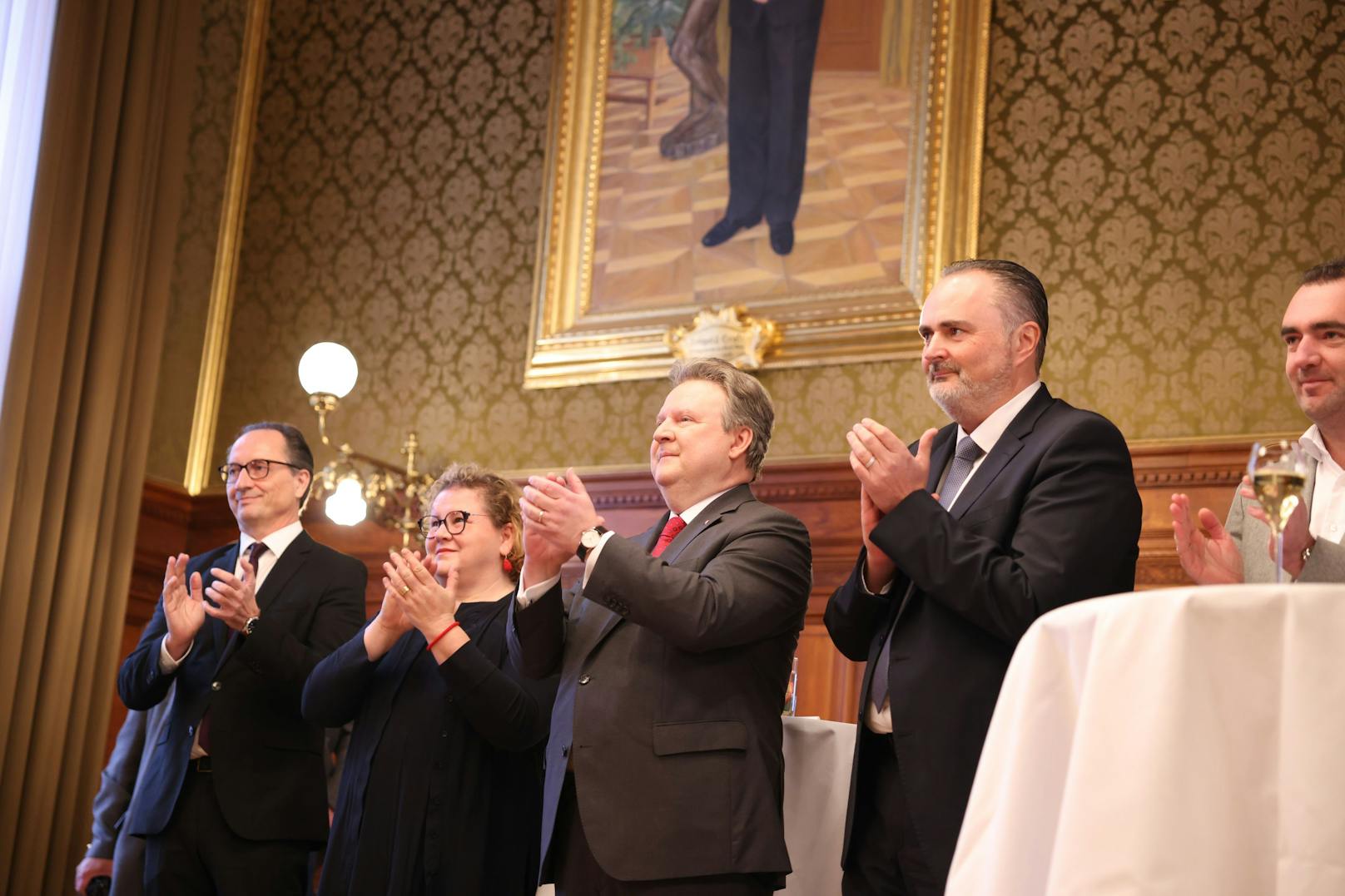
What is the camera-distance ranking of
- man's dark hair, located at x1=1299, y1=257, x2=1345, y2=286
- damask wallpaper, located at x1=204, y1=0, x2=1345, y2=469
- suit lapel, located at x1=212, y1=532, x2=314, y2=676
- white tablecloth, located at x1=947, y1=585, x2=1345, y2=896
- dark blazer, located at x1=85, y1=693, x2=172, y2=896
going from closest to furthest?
white tablecloth, located at x1=947, y1=585, x2=1345, y2=896 → man's dark hair, located at x1=1299, y1=257, x2=1345, y2=286 → suit lapel, located at x1=212, y1=532, x2=314, y2=676 → dark blazer, located at x1=85, y1=693, x2=172, y2=896 → damask wallpaper, located at x1=204, y1=0, x2=1345, y2=469

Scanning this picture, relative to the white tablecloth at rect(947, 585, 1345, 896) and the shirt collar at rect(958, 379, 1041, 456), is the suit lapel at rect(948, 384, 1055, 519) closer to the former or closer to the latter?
the shirt collar at rect(958, 379, 1041, 456)

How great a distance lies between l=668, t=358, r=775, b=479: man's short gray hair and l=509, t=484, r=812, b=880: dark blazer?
207 millimetres

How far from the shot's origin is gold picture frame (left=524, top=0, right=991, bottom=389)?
5.70 meters

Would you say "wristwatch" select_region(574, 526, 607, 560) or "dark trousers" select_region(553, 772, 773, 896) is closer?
"dark trousers" select_region(553, 772, 773, 896)

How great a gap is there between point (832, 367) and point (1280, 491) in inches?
158

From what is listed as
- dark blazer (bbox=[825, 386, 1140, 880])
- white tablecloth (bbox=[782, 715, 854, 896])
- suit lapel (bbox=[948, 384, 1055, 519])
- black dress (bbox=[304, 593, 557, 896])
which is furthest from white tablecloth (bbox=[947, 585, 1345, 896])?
black dress (bbox=[304, 593, 557, 896])

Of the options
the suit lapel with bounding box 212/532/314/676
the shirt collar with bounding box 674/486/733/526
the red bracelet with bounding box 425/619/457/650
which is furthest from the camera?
the suit lapel with bounding box 212/532/314/676

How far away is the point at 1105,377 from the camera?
540 centimetres

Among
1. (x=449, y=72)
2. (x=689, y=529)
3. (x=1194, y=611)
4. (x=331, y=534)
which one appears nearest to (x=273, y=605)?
(x=689, y=529)

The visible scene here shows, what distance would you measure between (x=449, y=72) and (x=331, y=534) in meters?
2.21

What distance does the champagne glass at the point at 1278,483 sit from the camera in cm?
187

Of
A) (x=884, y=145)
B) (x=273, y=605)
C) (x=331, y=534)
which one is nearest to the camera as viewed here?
(x=273, y=605)

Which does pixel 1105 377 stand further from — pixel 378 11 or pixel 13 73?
pixel 13 73

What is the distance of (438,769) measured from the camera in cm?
313
